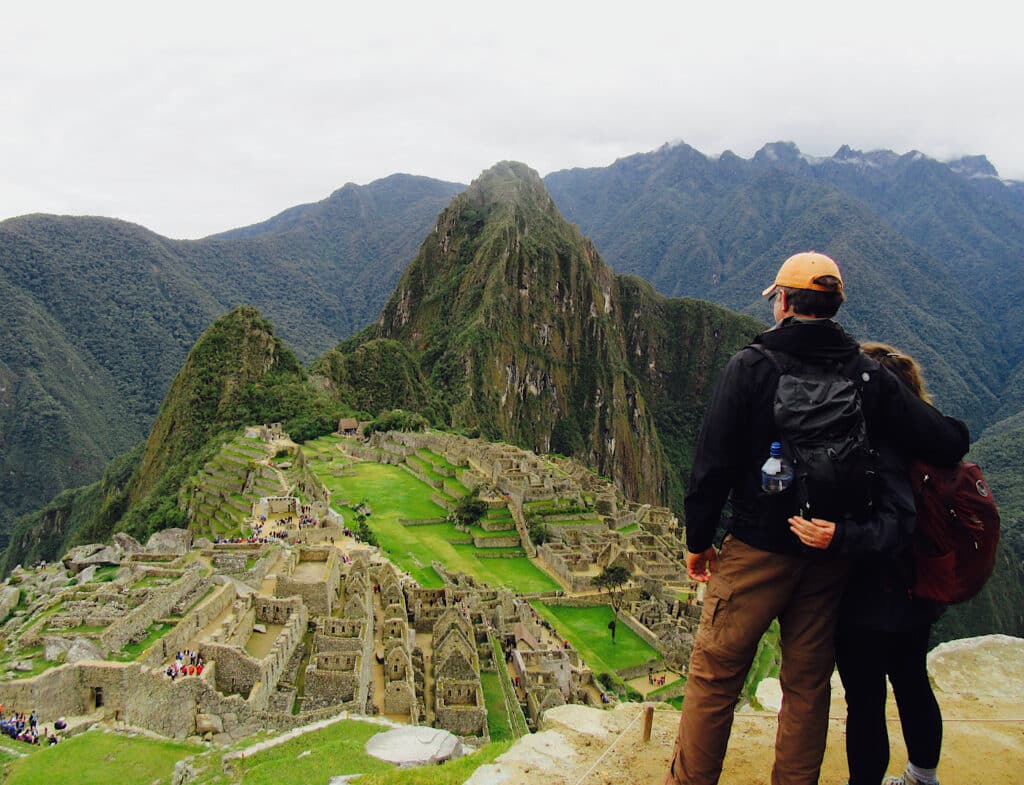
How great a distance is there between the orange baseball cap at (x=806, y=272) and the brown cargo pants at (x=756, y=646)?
63.7 inches

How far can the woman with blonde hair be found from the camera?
390cm

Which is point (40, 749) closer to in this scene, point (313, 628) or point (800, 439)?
point (313, 628)

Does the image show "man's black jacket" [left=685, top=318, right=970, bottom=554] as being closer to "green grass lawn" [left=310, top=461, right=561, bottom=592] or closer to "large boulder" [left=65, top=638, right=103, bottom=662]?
"large boulder" [left=65, top=638, right=103, bottom=662]

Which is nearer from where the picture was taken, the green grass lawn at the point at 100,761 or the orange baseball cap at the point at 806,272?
the orange baseball cap at the point at 806,272

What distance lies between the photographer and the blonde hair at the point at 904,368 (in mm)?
4500

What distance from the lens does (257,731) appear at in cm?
1148

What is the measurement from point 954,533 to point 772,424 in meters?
1.22

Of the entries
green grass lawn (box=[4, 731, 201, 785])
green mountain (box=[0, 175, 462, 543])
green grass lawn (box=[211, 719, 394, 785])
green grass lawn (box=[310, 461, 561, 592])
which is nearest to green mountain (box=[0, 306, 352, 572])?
green grass lawn (box=[310, 461, 561, 592])

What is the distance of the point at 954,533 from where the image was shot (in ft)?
13.3

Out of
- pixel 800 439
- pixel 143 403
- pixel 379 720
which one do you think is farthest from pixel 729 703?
pixel 143 403

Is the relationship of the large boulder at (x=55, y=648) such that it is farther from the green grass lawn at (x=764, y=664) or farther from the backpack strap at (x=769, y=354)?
the green grass lawn at (x=764, y=664)

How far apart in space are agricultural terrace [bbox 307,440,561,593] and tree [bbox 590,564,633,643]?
2157mm

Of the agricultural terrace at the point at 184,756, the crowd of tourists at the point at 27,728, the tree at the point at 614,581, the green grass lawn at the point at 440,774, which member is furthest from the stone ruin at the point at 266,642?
the green grass lawn at the point at 440,774

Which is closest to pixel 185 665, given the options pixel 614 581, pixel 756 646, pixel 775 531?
pixel 756 646
